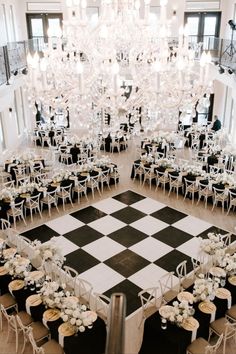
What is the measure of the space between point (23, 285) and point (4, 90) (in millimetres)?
8935

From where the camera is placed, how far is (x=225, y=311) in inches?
286

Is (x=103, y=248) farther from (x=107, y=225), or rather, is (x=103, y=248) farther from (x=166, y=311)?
(x=166, y=311)

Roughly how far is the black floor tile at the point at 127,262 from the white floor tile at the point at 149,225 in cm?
120

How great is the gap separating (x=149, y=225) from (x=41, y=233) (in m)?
3.08

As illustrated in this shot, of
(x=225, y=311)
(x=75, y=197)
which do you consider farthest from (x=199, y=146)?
(x=225, y=311)

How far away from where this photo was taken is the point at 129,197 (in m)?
12.9

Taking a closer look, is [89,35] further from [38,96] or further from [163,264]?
[163,264]

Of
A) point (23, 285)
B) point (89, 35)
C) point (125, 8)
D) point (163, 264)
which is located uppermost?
point (125, 8)

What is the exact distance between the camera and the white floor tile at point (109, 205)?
12.1 metres

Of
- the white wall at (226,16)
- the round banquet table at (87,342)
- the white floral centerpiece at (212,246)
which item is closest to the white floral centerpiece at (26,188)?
the white floral centerpiece at (212,246)

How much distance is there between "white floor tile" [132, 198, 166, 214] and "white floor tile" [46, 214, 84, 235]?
200cm

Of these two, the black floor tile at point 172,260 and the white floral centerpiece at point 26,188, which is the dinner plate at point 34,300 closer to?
the black floor tile at point 172,260

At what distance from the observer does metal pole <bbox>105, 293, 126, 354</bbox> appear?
163 cm

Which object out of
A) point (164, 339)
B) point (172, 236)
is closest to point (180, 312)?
point (164, 339)
